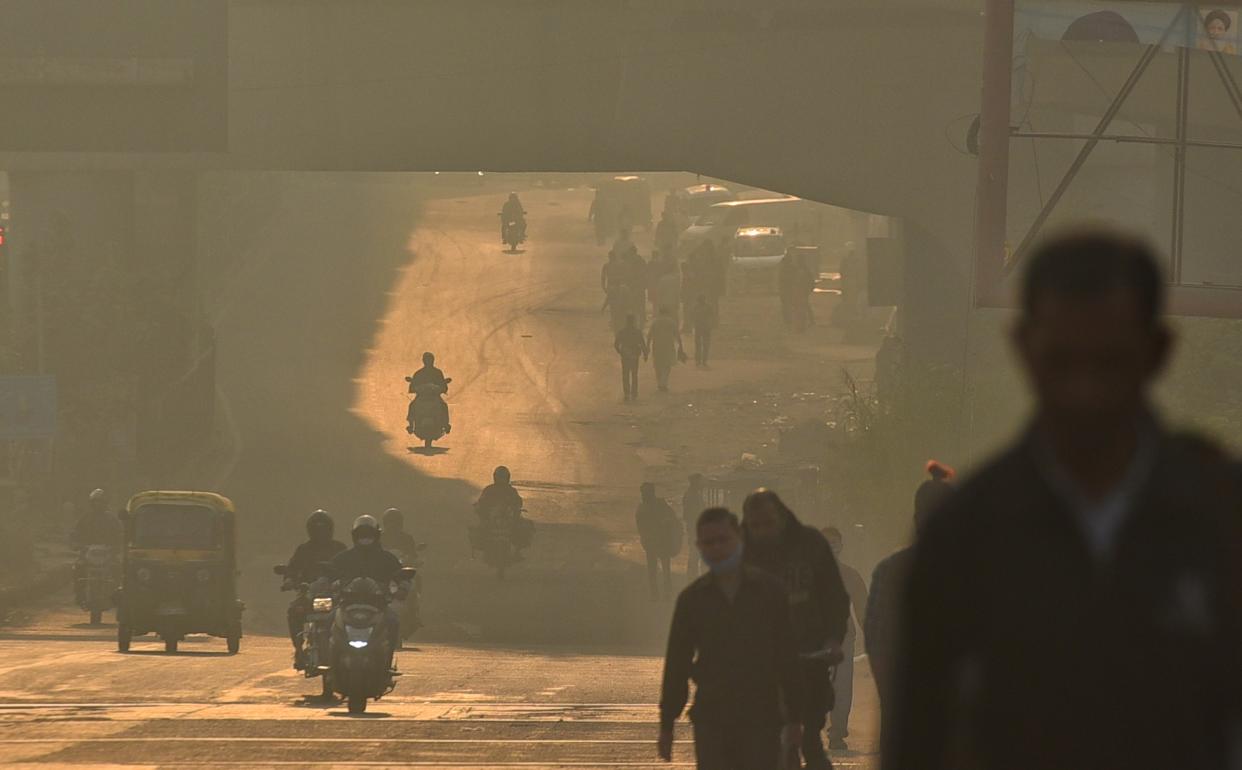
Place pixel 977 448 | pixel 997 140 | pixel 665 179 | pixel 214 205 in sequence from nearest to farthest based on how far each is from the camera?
pixel 997 140
pixel 977 448
pixel 214 205
pixel 665 179

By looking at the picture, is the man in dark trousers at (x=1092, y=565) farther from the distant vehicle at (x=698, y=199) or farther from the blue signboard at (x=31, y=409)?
the distant vehicle at (x=698, y=199)

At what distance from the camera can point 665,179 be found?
10069 cm

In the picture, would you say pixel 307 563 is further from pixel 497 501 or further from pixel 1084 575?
pixel 1084 575

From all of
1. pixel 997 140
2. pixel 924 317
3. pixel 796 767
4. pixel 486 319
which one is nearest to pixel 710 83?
pixel 924 317

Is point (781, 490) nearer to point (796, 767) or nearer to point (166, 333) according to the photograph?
point (166, 333)

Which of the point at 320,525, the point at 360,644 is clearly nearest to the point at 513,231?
the point at 320,525

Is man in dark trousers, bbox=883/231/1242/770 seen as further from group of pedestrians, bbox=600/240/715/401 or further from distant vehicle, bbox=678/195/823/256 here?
distant vehicle, bbox=678/195/823/256

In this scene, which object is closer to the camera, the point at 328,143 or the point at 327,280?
the point at 328,143

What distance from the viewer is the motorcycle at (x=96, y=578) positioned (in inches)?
1115

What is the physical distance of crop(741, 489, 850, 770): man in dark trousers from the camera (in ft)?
33.6

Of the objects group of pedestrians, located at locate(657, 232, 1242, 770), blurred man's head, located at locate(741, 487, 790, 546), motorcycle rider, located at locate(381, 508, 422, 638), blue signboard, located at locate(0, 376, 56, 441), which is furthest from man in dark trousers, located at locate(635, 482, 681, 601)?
group of pedestrians, located at locate(657, 232, 1242, 770)

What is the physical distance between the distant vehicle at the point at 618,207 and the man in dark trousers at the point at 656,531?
150ft

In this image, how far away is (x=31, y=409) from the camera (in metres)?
37.5

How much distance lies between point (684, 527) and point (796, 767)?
27.6 meters
